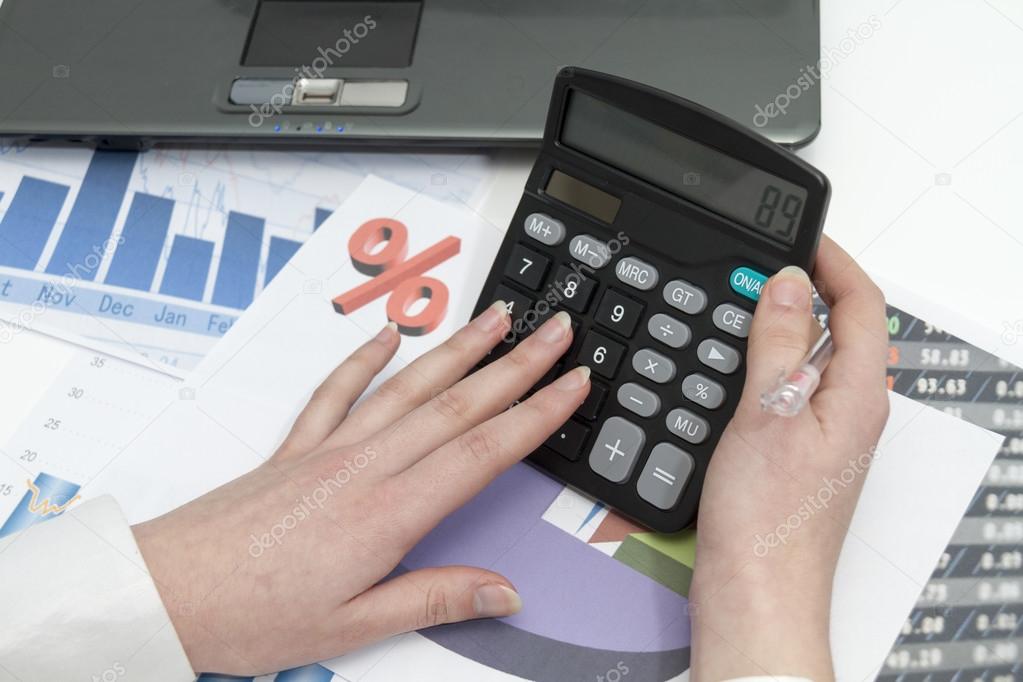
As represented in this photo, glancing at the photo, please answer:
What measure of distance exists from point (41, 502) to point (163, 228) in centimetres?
19

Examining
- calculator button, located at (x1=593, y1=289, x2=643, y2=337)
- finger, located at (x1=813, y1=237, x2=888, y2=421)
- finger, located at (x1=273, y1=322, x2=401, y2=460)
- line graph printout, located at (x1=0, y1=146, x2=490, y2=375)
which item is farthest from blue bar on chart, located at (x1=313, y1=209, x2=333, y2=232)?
finger, located at (x1=813, y1=237, x2=888, y2=421)

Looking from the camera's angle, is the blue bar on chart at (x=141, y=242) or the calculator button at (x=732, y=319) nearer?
the calculator button at (x=732, y=319)

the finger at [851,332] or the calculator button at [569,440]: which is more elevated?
the finger at [851,332]

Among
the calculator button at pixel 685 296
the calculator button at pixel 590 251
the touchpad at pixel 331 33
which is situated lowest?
the calculator button at pixel 685 296

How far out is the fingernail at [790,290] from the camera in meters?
0.47

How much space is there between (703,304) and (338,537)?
23 centimetres

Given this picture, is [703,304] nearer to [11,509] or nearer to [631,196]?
[631,196]

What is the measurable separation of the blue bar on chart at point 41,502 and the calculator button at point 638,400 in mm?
314

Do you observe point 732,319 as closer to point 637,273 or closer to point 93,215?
point 637,273

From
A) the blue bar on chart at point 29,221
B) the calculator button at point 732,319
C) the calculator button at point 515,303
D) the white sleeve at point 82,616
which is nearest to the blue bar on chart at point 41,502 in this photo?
the white sleeve at point 82,616

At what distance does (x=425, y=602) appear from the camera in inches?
18.1

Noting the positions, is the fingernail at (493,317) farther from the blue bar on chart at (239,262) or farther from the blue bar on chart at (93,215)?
the blue bar on chart at (93,215)

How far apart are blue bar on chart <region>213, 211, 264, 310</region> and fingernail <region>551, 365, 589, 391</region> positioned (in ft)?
0.71

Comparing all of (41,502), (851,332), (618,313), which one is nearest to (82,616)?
(41,502)
